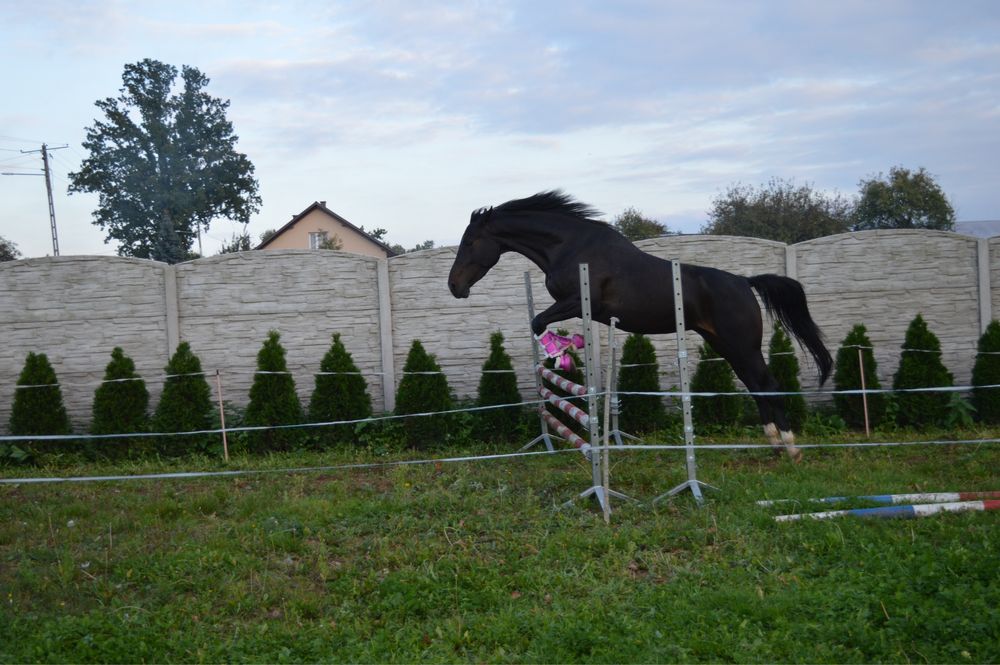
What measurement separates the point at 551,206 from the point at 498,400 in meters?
2.73

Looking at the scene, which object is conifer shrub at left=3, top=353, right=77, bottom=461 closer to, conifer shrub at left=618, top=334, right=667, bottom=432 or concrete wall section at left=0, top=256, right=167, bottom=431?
concrete wall section at left=0, top=256, right=167, bottom=431

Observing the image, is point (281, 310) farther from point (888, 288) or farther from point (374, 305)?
point (888, 288)

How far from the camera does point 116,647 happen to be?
3703 mm

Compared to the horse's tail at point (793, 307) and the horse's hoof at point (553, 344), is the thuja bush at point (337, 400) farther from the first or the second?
the horse's tail at point (793, 307)

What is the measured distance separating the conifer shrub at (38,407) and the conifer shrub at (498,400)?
4.61 m

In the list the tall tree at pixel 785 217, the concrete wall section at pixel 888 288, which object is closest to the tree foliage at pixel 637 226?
the tall tree at pixel 785 217

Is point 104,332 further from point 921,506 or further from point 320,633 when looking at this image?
point 921,506

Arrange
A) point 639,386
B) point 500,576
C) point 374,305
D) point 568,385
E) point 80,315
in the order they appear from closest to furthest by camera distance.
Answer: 1. point 500,576
2. point 568,385
3. point 639,386
4. point 80,315
5. point 374,305

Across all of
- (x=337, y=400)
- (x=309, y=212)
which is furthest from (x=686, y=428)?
(x=309, y=212)

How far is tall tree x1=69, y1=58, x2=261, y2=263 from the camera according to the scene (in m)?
31.0

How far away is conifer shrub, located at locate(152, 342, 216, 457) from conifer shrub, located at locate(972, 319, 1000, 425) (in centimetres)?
858

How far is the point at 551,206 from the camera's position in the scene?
6836mm

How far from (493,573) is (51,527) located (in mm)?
3318

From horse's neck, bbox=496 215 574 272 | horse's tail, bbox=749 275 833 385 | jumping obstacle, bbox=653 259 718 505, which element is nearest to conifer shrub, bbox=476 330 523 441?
horse's neck, bbox=496 215 574 272
